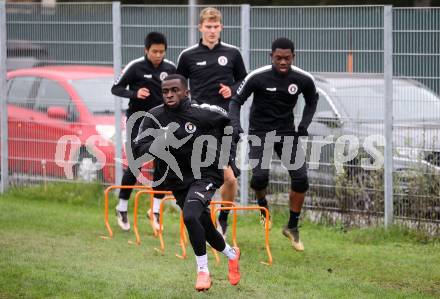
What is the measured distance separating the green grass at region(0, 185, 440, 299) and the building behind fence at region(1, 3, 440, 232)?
54 centimetres

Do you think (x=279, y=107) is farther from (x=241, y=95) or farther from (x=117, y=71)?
(x=117, y=71)

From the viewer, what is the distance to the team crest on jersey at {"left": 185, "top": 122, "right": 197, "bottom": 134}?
9528 mm

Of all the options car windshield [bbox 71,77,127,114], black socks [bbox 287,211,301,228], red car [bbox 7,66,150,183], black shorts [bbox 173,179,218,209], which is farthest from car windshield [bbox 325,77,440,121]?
black shorts [bbox 173,179,218,209]

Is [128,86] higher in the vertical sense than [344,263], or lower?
higher

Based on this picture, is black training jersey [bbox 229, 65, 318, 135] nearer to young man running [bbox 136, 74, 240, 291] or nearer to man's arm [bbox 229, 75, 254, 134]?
man's arm [bbox 229, 75, 254, 134]

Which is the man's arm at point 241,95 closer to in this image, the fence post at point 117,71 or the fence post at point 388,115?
the fence post at point 388,115

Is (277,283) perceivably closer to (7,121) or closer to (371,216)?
(371,216)

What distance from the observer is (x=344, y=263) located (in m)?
11.2

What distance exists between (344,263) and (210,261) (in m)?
1.49

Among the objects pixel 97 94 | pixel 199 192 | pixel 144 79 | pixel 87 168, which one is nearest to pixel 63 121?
pixel 97 94

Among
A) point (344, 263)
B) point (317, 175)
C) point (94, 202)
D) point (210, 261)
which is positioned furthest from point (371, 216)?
point (94, 202)

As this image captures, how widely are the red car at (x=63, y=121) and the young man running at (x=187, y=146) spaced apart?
18.9ft

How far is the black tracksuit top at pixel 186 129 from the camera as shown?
31.3 ft

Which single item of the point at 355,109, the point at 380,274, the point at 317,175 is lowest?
the point at 380,274
